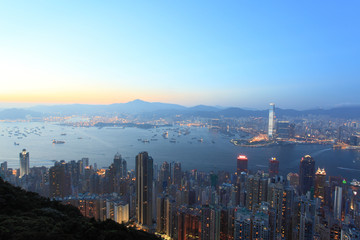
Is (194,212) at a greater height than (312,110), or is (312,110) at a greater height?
(312,110)

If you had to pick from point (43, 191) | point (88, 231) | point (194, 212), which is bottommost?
point (43, 191)

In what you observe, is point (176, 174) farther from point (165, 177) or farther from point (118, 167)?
point (118, 167)

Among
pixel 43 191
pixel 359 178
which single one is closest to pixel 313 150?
pixel 359 178

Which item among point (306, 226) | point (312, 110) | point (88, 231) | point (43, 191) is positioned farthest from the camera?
point (312, 110)

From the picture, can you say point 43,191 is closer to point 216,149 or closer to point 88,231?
point 88,231

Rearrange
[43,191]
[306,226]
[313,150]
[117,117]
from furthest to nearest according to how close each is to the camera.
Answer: [117,117] < [313,150] < [43,191] < [306,226]
